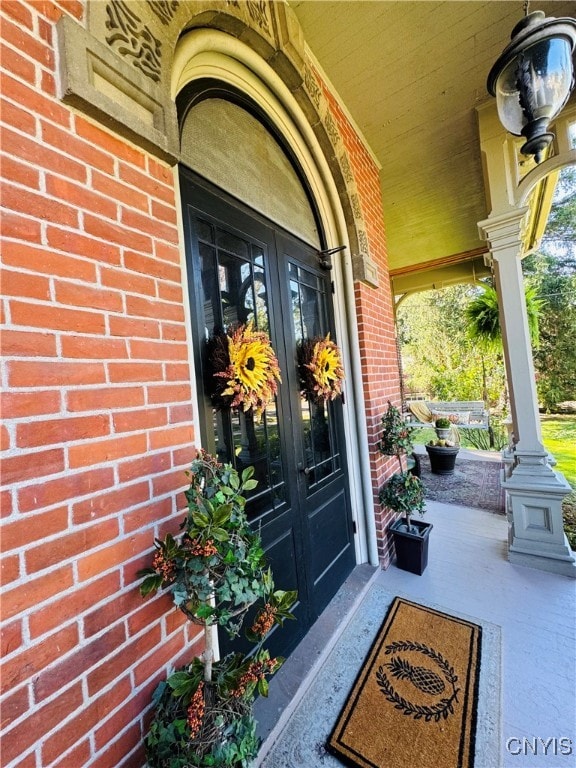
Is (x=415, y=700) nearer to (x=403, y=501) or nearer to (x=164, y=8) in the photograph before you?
(x=403, y=501)

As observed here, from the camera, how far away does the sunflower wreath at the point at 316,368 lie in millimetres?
1854

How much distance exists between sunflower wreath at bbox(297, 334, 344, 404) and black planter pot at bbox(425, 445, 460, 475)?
354 centimetres

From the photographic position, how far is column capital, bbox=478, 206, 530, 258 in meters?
2.48

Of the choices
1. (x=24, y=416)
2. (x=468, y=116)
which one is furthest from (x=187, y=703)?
(x=468, y=116)

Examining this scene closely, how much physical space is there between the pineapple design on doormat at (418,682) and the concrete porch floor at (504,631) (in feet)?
0.71

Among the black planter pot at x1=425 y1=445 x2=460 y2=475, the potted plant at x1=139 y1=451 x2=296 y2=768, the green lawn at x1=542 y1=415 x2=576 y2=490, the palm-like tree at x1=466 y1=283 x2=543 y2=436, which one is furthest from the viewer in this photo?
the palm-like tree at x1=466 y1=283 x2=543 y2=436

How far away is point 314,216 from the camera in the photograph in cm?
228

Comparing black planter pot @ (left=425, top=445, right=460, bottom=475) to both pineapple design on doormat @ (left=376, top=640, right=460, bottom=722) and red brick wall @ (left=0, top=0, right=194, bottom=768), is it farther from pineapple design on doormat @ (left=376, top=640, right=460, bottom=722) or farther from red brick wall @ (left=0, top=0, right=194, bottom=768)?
red brick wall @ (left=0, top=0, right=194, bottom=768)

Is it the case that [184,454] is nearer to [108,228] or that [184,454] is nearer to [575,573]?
[108,228]

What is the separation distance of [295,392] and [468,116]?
2.79 metres

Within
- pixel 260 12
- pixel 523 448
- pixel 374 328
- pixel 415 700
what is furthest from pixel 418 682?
pixel 260 12

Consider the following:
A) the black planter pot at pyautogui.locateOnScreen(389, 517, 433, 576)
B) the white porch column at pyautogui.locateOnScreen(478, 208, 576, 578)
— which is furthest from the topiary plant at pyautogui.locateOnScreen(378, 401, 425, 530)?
the white porch column at pyautogui.locateOnScreen(478, 208, 576, 578)

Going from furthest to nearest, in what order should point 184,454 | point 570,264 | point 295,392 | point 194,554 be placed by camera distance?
point 570,264, point 295,392, point 184,454, point 194,554

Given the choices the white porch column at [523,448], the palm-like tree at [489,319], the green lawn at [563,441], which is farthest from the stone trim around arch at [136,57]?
the palm-like tree at [489,319]
